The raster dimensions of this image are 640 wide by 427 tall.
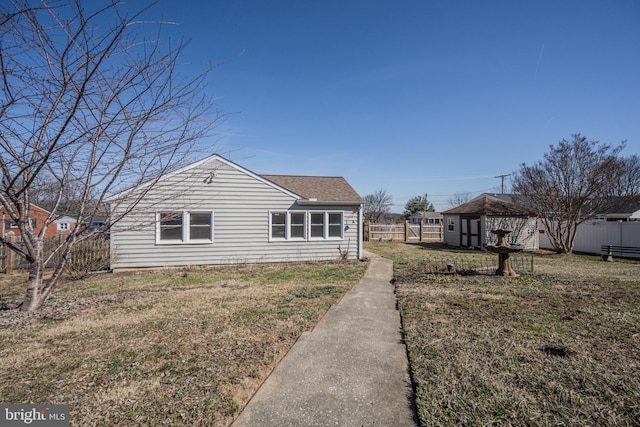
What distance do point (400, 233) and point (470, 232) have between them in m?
5.53

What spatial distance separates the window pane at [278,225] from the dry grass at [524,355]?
6.16 metres

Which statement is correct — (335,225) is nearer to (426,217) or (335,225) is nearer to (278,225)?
(278,225)

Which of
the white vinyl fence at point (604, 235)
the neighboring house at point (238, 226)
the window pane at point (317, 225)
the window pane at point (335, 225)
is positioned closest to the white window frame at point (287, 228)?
the neighboring house at point (238, 226)

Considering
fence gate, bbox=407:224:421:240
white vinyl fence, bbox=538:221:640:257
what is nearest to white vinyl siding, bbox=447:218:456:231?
fence gate, bbox=407:224:421:240

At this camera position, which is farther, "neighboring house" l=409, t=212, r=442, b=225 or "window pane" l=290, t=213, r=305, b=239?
"neighboring house" l=409, t=212, r=442, b=225

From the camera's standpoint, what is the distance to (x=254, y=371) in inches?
125

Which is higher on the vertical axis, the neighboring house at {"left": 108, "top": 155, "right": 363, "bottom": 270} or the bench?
the neighboring house at {"left": 108, "top": 155, "right": 363, "bottom": 270}

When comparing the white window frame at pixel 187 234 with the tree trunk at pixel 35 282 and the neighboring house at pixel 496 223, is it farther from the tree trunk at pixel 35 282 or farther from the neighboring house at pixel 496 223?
the neighboring house at pixel 496 223

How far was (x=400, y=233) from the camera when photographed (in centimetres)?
2292

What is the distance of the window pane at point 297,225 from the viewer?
39.5ft

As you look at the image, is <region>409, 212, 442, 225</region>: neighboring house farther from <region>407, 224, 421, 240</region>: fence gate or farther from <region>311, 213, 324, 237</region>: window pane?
<region>311, 213, 324, 237</region>: window pane

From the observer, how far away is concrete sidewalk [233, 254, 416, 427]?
2445 mm

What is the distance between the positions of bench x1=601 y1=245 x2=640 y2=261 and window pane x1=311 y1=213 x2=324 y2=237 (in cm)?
1280

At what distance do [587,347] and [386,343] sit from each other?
8.38ft
